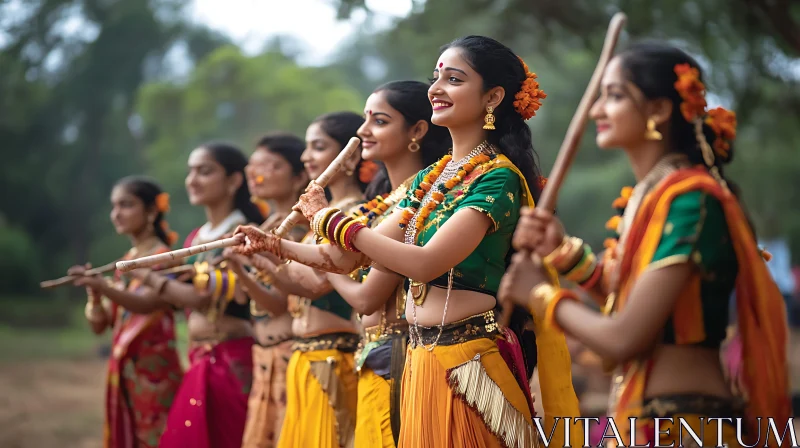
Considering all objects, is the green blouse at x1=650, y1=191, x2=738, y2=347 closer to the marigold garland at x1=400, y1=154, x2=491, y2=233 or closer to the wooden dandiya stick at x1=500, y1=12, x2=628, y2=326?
the wooden dandiya stick at x1=500, y1=12, x2=628, y2=326

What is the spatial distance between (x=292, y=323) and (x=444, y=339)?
2.02 meters

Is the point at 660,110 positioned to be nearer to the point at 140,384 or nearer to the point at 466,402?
the point at 466,402

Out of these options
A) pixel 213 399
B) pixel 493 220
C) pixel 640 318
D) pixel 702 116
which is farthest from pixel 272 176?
pixel 640 318

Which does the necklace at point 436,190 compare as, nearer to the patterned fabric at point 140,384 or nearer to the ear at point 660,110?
the ear at point 660,110

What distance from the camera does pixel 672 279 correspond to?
230 cm

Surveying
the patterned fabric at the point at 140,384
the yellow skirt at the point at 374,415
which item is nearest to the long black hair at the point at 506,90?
the yellow skirt at the point at 374,415

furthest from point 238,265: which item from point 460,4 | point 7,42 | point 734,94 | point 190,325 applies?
point 7,42

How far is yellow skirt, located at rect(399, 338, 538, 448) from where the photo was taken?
10.4ft

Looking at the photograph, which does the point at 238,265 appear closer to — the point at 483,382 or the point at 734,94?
the point at 483,382

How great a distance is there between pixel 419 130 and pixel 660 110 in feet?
5.48

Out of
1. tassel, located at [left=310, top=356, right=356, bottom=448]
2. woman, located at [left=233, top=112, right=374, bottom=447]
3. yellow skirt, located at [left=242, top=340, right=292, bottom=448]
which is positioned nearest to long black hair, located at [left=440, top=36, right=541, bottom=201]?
woman, located at [left=233, top=112, right=374, bottom=447]

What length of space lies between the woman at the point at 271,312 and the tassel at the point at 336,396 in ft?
2.00

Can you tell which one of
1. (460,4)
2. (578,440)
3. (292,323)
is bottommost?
(578,440)

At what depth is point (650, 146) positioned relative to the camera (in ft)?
8.41
